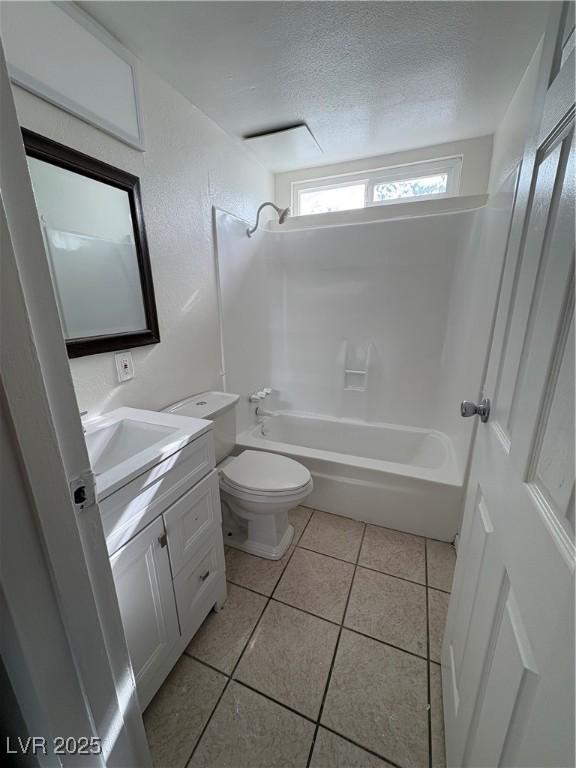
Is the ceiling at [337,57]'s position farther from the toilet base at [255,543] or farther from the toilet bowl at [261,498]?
the toilet base at [255,543]

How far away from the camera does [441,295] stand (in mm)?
2137

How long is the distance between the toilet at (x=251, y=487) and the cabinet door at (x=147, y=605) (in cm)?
54

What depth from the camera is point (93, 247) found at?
3.92 feet

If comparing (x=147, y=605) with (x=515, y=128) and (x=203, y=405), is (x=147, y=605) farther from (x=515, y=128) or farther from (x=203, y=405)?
(x=515, y=128)

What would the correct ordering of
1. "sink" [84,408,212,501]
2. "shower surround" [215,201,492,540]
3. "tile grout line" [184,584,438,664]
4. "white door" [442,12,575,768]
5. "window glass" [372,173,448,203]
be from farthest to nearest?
1. "window glass" [372,173,448,203]
2. "shower surround" [215,201,492,540]
3. "tile grout line" [184,584,438,664]
4. "sink" [84,408,212,501]
5. "white door" [442,12,575,768]

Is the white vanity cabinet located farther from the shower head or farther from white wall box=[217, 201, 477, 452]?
the shower head

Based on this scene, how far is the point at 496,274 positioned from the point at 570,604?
58.6 inches

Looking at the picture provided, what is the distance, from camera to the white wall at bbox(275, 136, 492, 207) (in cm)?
202

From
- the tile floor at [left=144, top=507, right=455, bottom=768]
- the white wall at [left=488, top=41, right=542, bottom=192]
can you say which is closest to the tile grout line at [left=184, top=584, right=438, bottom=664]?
the tile floor at [left=144, top=507, right=455, bottom=768]

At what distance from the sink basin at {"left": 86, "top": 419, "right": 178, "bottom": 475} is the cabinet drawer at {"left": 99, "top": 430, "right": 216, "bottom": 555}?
13cm

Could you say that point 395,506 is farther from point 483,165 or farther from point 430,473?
point 483,165

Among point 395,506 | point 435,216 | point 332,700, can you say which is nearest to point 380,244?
point 435,216

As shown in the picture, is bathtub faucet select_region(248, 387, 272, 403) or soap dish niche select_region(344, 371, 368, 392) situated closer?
bathtub faucet select_region(248, 387, 272, 403)

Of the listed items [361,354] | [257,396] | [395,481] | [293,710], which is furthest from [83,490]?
[361,354]
